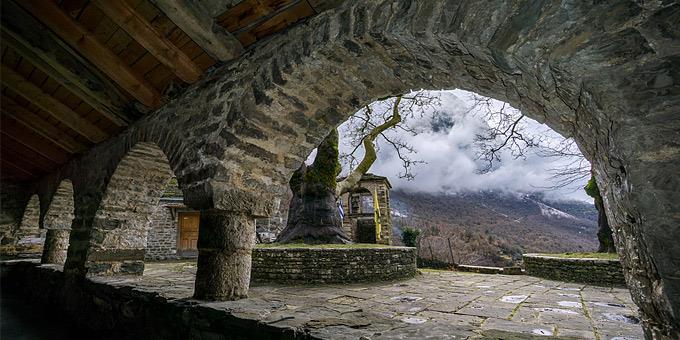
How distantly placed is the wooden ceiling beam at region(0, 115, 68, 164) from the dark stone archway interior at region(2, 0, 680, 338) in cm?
237

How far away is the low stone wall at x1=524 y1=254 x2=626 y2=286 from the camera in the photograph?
5.79 m

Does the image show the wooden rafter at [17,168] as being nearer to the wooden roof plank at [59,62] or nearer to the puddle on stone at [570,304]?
the wooden roof plank at [59,62]

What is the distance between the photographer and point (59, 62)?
3.10 metres

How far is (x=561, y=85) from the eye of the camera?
1206mm

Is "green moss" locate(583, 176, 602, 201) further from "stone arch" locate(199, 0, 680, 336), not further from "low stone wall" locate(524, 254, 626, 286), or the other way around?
"stone arch" locate(199, 0, 680, 336)

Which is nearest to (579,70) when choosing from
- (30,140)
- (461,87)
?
(461,87)

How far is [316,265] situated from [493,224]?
111 ft

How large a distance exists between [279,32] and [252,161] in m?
1.10

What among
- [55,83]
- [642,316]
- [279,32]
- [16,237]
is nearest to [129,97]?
[55,83]

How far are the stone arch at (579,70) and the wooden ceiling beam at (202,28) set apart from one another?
808mm

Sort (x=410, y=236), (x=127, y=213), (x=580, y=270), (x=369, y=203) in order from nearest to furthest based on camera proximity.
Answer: (x=127, y=213) → (x=580, y=270) → (x=410, y=236) → (x=369, y=203)

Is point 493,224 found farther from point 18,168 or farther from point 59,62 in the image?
point 59,62

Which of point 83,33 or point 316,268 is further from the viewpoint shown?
point 316,268

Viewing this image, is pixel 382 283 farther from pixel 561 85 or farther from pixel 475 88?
pixel 561 85
